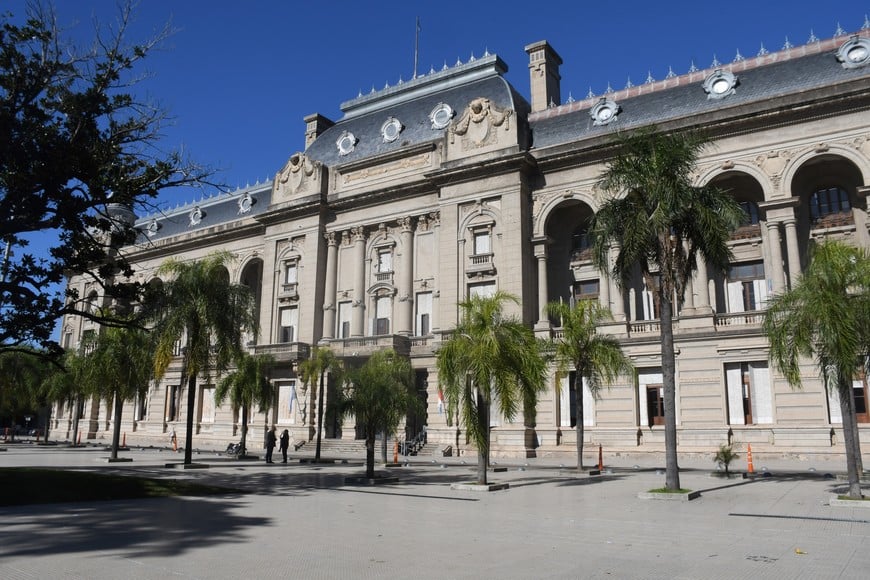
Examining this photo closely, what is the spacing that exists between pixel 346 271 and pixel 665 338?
1289 inches

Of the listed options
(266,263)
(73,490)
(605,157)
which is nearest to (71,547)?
(73,490)

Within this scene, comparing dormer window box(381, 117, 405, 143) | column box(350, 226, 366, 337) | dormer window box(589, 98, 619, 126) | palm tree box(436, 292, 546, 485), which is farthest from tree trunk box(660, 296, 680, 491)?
dormer window box(381, 117, 405, 143)

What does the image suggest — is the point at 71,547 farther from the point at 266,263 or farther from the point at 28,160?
the point at 266,263

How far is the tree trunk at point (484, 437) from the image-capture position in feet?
69.2

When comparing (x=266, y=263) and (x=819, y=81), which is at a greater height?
(x=819, y=81)

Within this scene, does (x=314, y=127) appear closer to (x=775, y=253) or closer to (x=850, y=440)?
(x=775, y=253)

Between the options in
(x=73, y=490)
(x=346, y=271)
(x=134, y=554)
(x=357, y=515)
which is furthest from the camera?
(x=346, y=271)

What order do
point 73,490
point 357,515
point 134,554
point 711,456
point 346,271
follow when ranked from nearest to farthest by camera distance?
point 134,554 < point 357,515 < point 73,490 < point 711,456 < point 346,271

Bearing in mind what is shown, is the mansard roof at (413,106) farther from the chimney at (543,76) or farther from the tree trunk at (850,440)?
the tree trunk at (850,440)

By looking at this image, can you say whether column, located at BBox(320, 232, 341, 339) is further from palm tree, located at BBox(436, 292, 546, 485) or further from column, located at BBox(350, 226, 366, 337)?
palm tree, located at BBox(436, 292, 546, 485)

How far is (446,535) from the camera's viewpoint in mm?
12391

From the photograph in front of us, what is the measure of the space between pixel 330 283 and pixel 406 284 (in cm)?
668

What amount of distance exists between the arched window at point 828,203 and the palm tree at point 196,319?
1215 inches

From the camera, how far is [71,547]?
1064cm
